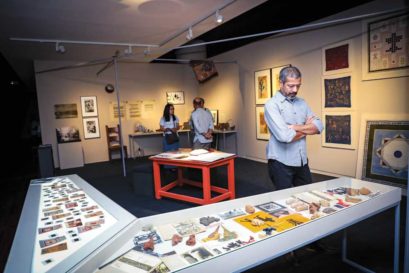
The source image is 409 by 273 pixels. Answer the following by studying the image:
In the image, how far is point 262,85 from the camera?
6.39 meters

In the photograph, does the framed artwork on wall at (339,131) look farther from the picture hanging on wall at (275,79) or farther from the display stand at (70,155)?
the display stand at (70,155)

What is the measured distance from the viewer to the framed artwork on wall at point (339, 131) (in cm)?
460

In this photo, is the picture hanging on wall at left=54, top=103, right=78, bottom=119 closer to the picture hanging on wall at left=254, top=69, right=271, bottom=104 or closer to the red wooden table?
the red wooden table

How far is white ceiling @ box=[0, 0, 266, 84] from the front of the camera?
12.5ft

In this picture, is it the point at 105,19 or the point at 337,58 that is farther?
the point at 337,58

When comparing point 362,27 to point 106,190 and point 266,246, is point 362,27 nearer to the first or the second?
point 266,246

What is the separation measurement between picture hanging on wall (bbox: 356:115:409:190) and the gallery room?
0.02m

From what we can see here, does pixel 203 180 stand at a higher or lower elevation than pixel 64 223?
lower

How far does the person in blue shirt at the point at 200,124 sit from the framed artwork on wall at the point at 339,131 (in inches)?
84.5

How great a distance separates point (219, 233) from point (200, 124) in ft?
12.0

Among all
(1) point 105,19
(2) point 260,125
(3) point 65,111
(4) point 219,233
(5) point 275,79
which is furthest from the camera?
(3) point 65,111

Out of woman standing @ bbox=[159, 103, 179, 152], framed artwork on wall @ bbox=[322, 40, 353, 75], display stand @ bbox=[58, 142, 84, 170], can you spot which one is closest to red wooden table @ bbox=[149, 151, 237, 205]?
woman standing @ bbox=[159, 103, 179, 152]

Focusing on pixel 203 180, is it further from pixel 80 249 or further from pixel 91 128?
pixel 91 128

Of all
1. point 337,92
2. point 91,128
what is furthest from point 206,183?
point 91,128
